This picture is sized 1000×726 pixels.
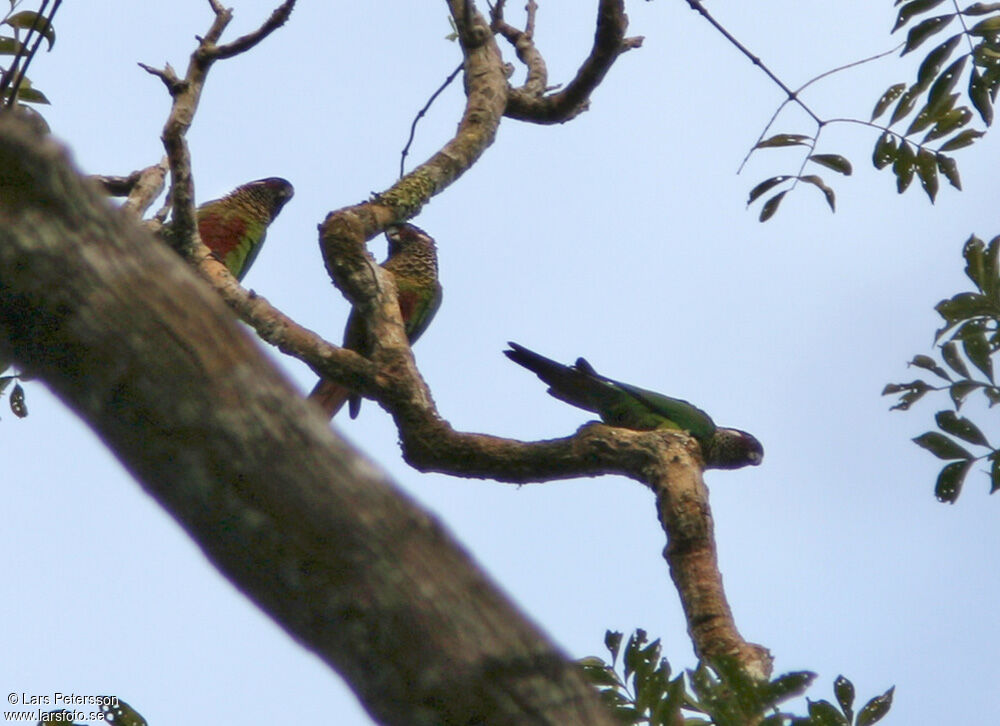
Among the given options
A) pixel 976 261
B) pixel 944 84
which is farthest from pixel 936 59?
pixel 976 261

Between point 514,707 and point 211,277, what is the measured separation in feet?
9.77

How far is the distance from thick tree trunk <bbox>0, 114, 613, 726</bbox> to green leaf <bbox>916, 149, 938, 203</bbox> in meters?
3.04

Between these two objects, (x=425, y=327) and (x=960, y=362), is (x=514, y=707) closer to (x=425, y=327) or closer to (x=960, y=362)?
(x=960, y=362)

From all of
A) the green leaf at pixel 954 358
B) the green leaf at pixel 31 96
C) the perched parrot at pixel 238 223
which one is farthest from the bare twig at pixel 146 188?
the green leaf at pixel 954 358

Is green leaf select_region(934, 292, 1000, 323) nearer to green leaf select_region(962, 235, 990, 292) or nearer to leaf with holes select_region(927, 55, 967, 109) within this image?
green leaf select_region(962, 235, 990, 292)

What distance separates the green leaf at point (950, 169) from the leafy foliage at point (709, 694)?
1937 mm

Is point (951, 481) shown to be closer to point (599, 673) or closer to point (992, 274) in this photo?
point (992, 274)

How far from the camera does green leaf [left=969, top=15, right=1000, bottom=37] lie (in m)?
3.30

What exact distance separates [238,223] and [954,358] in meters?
4.40

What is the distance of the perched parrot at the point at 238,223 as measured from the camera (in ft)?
21.1

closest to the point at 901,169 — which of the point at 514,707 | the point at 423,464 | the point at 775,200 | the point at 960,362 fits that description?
the point at 775,200

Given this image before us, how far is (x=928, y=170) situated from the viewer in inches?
144

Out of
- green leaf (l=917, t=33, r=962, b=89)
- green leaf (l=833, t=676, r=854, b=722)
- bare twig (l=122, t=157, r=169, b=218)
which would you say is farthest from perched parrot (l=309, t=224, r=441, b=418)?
green leaf (l=833, t=676, r=854, b=722)

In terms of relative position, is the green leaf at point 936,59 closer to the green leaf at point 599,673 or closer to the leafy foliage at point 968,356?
the leafy foliage at point 968,356
